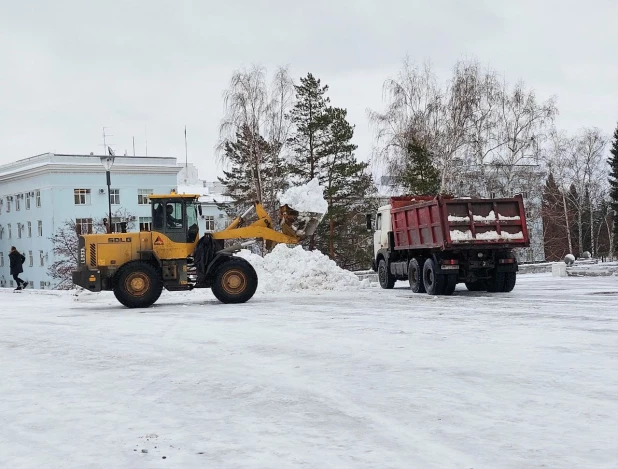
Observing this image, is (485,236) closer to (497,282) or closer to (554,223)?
(497,282)

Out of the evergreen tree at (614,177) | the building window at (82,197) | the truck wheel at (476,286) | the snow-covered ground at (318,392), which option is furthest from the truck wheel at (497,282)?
Result: the building window at (82,197)

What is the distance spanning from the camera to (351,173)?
5031 cm

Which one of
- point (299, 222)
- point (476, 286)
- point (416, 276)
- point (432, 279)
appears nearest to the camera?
point (432, 279)

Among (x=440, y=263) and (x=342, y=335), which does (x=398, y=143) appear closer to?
(x=440, y=263)

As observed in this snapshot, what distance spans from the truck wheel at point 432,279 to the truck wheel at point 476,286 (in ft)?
5.98

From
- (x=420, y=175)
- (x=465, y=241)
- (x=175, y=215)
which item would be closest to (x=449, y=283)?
(x=465, y=241)

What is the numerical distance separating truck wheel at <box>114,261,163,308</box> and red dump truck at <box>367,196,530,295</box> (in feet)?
23.2

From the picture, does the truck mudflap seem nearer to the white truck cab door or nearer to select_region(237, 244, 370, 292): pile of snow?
select_region(237, 244, 370, 292): pile of snow

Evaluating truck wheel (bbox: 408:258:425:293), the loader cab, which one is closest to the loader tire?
truck wheel (bbox: 408:258:425:293)

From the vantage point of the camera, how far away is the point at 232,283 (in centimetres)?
2005

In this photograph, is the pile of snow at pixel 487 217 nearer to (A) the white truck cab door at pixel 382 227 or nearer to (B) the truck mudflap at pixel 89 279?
(A) the white truck cab door at pixel 382 227

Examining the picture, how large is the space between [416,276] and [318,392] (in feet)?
49.0

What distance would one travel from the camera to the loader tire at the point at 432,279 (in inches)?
820

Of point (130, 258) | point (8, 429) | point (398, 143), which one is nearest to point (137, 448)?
point (8, 429)
